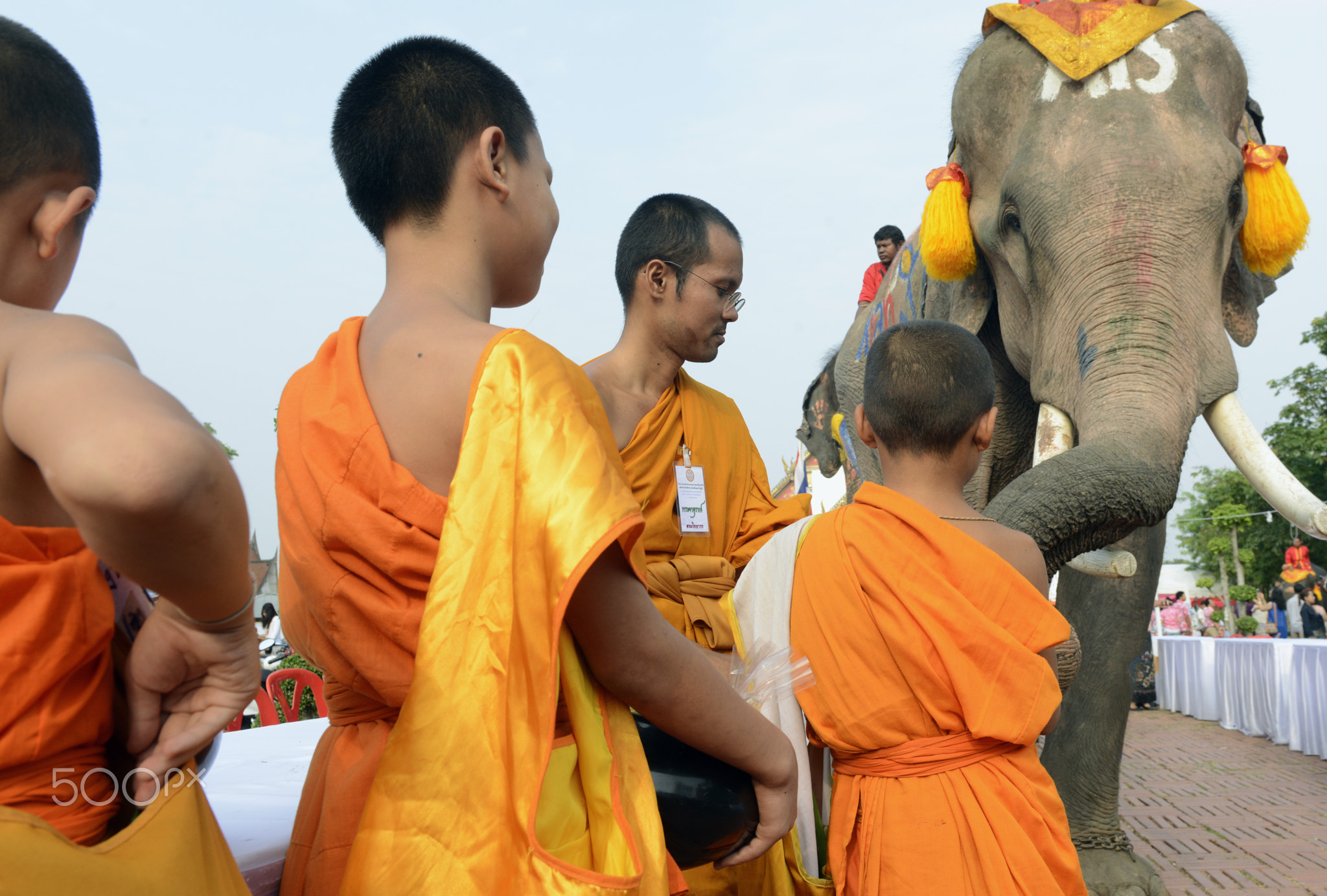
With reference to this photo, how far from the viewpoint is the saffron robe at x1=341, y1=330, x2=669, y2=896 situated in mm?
→ 1159

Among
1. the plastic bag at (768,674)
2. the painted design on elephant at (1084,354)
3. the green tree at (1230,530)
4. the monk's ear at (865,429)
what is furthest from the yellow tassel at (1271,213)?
the green tree at (1230,530)

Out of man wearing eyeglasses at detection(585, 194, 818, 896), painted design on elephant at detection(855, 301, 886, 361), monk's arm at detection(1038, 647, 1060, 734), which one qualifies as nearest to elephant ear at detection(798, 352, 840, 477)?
painted design on elephant at detection(855, 301, 886, 361)

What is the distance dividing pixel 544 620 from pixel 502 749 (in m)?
0.16

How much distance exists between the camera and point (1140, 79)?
179 inches

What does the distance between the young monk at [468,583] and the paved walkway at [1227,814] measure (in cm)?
Answer: 451

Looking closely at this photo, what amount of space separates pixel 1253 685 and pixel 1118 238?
8.09 m

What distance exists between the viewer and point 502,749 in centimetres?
117

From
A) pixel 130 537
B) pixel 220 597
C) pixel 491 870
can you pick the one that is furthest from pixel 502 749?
pixel 130 537

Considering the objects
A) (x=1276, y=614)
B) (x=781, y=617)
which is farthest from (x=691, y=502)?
(x=1276, y=614)

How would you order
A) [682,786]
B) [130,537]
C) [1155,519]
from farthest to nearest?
[1155,519], [682,786], [130,537]

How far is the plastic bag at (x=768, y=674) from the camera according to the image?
1.66m

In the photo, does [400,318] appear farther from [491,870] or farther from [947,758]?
[947,758]

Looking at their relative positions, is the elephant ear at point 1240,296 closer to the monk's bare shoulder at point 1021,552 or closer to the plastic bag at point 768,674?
the monk's bare shoulder at point 1021,552

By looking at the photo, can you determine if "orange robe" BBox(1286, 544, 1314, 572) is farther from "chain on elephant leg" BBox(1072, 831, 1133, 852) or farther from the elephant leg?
"chain on elephant leg" BBox(1072, 831, 1133, 852)
